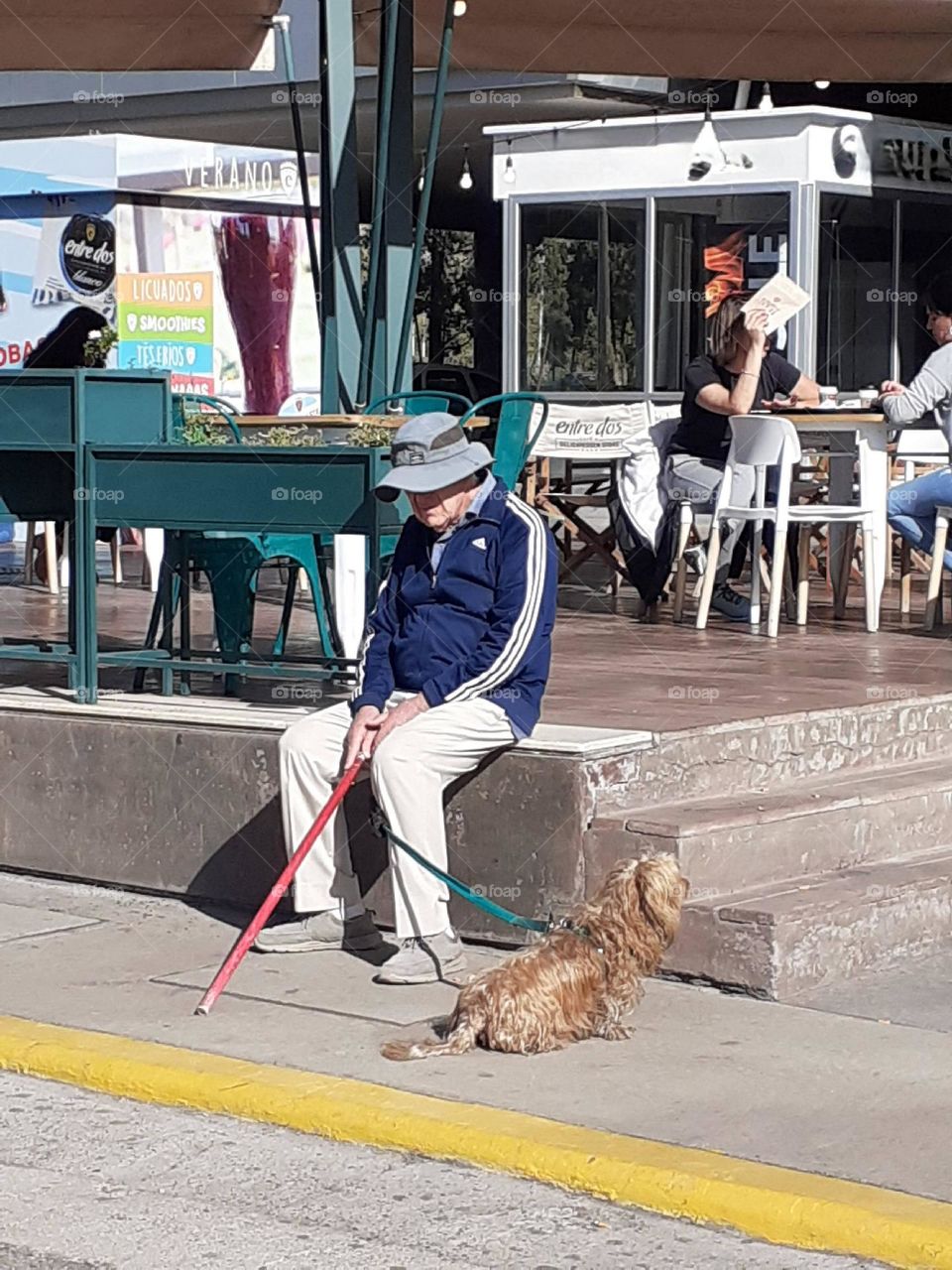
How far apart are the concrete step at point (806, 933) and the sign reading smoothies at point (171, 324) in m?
11.1

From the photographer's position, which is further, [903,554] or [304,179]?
[903,554]

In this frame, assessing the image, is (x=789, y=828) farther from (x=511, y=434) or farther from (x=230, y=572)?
(x=230, y=572)

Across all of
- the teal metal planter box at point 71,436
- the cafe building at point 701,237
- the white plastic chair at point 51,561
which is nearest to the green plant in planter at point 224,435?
the teal metal planter box at point 71,436

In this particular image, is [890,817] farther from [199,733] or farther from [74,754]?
[74,754]

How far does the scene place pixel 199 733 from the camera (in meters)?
7.11


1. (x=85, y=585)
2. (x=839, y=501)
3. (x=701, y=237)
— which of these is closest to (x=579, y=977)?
(x=85, y=585)

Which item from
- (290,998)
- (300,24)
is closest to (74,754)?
(290,998)

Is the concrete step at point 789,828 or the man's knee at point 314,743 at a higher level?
the man's knee at point 314,743

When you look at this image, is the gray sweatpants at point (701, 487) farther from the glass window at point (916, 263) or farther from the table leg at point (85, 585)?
the glass window at point (916, 263)

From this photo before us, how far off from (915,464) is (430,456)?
24.7ft

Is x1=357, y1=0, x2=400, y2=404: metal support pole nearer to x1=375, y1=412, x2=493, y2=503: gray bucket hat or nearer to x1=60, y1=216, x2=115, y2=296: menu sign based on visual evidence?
x1=375, y1=412, x2=493, y2=503: gray bucket hat

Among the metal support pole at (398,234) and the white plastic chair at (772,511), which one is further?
the white plastic chair at (772,511)

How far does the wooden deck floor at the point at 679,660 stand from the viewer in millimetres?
7184

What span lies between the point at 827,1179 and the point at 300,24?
1458cm
